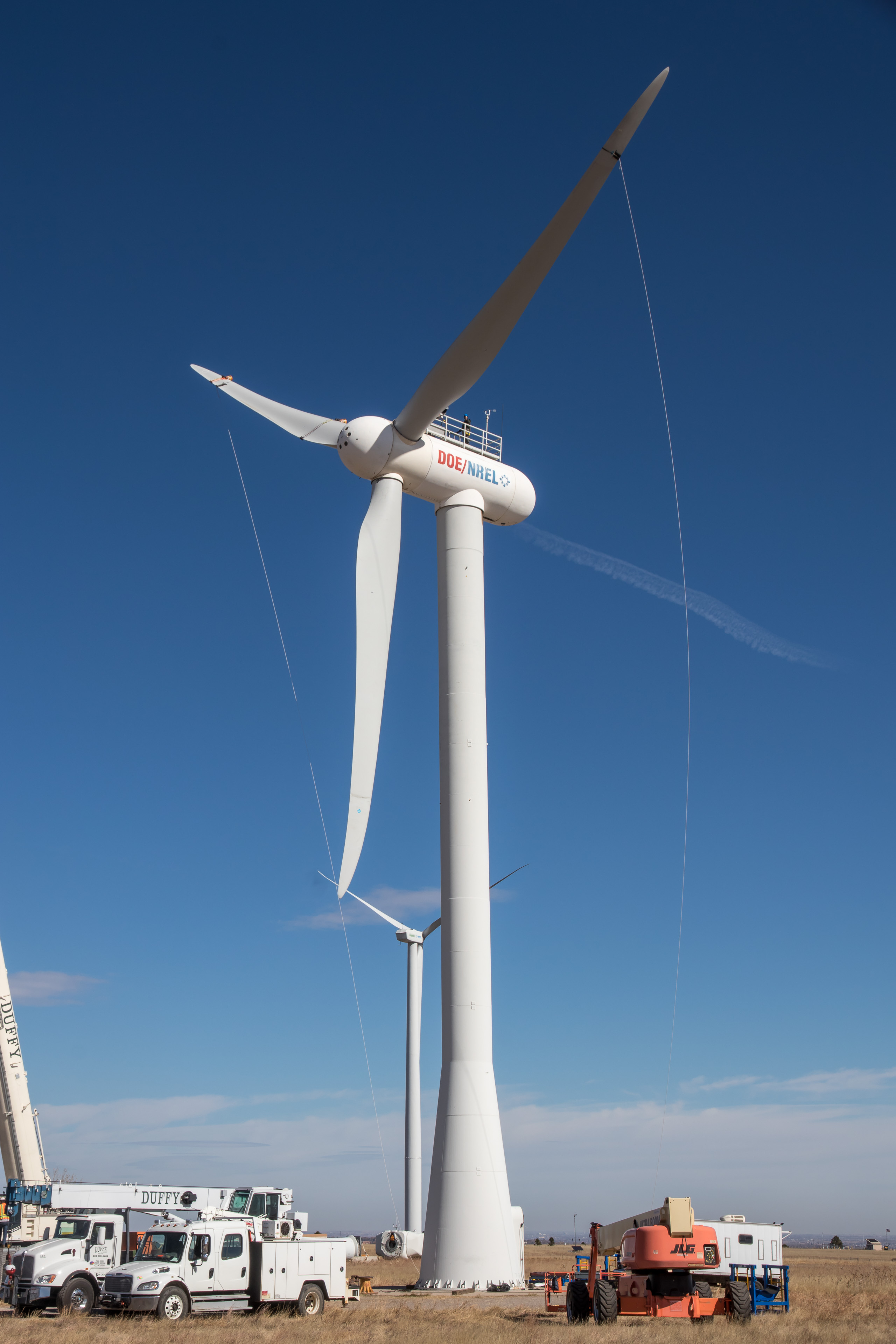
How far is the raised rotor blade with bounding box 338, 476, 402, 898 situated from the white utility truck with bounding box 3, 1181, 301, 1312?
985cm

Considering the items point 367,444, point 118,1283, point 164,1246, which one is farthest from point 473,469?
point 118,1283

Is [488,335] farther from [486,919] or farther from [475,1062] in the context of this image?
[475,1062]

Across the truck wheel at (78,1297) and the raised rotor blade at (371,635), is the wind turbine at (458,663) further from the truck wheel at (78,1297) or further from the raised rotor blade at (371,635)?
the truck wheel at (78,1297)

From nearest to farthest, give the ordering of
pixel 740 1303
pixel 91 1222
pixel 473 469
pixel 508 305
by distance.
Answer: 1. pixel 740 1303
2. pixel 91 1222
3. pixel 508 305
4. pixel 473 469

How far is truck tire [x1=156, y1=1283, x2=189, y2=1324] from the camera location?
82.0 ft

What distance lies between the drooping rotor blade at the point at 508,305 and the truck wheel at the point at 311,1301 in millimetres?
25019

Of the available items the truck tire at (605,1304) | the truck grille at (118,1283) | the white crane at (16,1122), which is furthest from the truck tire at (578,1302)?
the white crane at (16,1122)

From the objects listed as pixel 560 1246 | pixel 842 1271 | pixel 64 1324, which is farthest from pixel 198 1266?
pixel 560 1246

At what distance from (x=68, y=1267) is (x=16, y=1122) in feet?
47.6

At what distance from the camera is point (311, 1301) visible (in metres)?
27.5

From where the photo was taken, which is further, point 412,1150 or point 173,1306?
point 412,1150

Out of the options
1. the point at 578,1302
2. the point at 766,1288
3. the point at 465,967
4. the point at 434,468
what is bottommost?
the point at 578,1302

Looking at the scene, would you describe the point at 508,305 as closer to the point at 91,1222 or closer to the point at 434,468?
the point at 434,468

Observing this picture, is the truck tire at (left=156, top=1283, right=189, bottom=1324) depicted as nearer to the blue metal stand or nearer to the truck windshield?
the truck windshield
